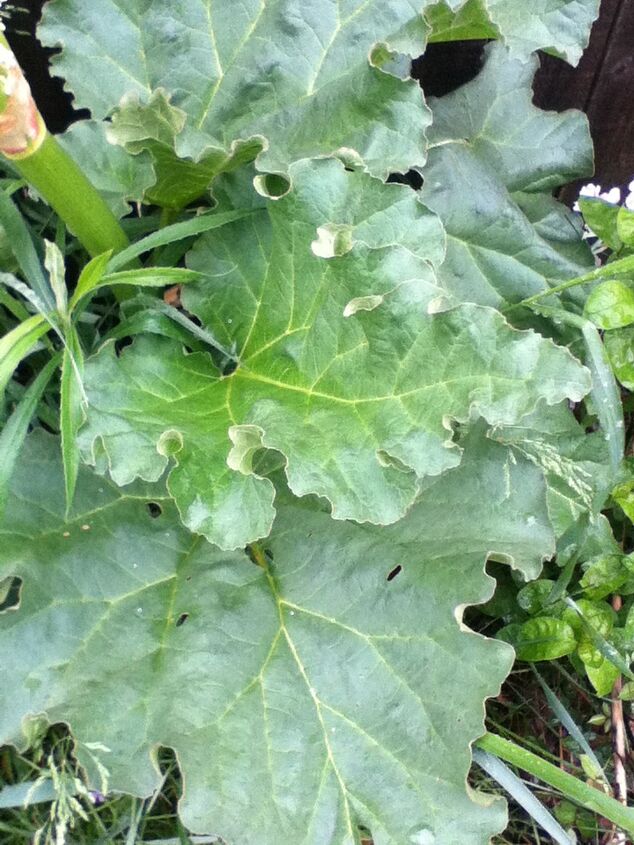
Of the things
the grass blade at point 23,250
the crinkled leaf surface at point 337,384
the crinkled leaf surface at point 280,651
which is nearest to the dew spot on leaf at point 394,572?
the crinkled leaf surface at point 280,651

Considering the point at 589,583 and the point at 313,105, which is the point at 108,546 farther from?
the point at 589,583

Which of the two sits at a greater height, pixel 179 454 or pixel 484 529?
pixel 179 454

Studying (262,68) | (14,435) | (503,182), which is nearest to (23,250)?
(14,435)

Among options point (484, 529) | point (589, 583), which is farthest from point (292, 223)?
point (589, 583)

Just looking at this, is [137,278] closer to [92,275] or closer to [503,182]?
[92,275]

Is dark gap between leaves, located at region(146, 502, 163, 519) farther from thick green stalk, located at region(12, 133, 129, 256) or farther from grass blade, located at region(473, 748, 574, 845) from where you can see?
grass blade, located at region(473, 748, 574, 845)

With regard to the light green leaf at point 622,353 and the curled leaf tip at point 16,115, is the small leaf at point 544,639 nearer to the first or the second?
the light green leaf at point 622,353
